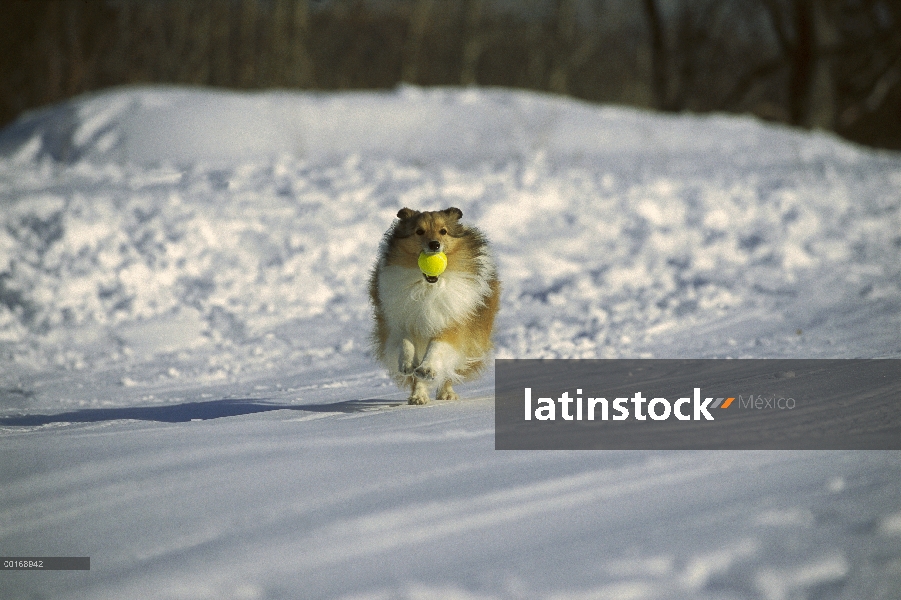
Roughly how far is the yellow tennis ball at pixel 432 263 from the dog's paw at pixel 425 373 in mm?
468

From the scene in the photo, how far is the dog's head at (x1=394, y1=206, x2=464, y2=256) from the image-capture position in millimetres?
3955

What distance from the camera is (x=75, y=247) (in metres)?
7.19

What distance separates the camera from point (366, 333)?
6465 millimetres

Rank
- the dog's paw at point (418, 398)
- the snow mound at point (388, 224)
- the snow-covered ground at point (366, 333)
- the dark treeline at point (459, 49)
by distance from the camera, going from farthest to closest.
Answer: the dark treeline at point (459, 49) < the snow mound at point (388, 224) < the dog's paw at point (418, 398) < the snow-covered ground at point (366, 333)

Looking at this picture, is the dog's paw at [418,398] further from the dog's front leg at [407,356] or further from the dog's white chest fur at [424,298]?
the dog's white chest fur at [424,298]

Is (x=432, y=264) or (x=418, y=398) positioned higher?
(x=432, y=264)

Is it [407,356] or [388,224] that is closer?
[407,356]

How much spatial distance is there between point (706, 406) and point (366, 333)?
321cm

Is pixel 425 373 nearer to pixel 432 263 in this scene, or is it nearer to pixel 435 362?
pixel 435 362

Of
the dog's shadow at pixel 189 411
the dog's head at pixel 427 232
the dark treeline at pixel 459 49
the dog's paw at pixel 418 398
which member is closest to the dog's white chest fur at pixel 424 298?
the dog's head at pixel 427 232

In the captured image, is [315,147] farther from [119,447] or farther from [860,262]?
[119,447]

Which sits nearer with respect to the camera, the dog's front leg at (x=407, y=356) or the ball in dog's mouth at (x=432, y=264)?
the ball in dog's mouth at (x=432, y=264)

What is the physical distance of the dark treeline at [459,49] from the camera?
16.6 m

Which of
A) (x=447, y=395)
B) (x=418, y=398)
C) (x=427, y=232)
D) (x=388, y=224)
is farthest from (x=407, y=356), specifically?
(x=388, y=224)
